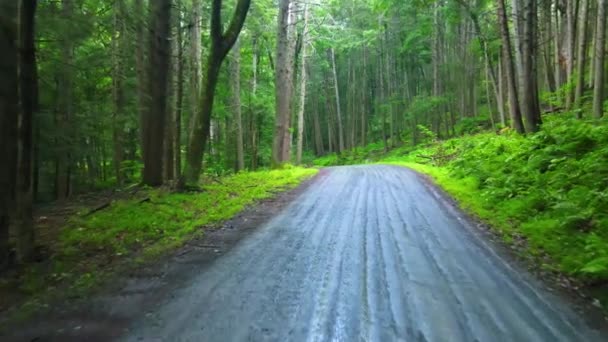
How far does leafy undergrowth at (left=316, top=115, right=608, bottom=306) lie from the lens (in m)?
4.88

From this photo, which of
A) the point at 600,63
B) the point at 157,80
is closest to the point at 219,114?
the point at 157,80

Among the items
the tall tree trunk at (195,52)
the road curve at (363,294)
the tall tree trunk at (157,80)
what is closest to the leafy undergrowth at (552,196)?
the road curve at (363,294)

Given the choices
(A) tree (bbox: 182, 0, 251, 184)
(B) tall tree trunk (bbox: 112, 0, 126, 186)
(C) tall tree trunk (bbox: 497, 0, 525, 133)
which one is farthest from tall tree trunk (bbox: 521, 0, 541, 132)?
(B) tall tree trunk (bbox: 112, 0, 126, 186)

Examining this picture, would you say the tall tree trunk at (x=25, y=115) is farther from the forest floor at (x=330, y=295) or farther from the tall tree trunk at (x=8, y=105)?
the forest floor at (x=330, y=295)

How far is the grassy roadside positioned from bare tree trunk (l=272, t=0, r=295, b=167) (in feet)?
20.2

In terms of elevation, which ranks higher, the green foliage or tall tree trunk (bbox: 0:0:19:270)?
tall tree trunk (bbox: 0:0:19:270)

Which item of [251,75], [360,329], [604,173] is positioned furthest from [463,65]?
[360,329]

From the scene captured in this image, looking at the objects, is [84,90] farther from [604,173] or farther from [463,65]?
[463,65]

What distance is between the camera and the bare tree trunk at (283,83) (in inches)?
637

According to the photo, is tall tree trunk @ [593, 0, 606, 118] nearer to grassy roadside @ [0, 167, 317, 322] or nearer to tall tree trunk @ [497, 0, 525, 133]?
tall tree trunk @ [497, 0, 525, 133]

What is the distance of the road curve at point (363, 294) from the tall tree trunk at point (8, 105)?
271cm

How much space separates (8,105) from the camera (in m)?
5.11

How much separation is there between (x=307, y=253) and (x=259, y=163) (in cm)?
2407

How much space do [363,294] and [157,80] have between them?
839cm
